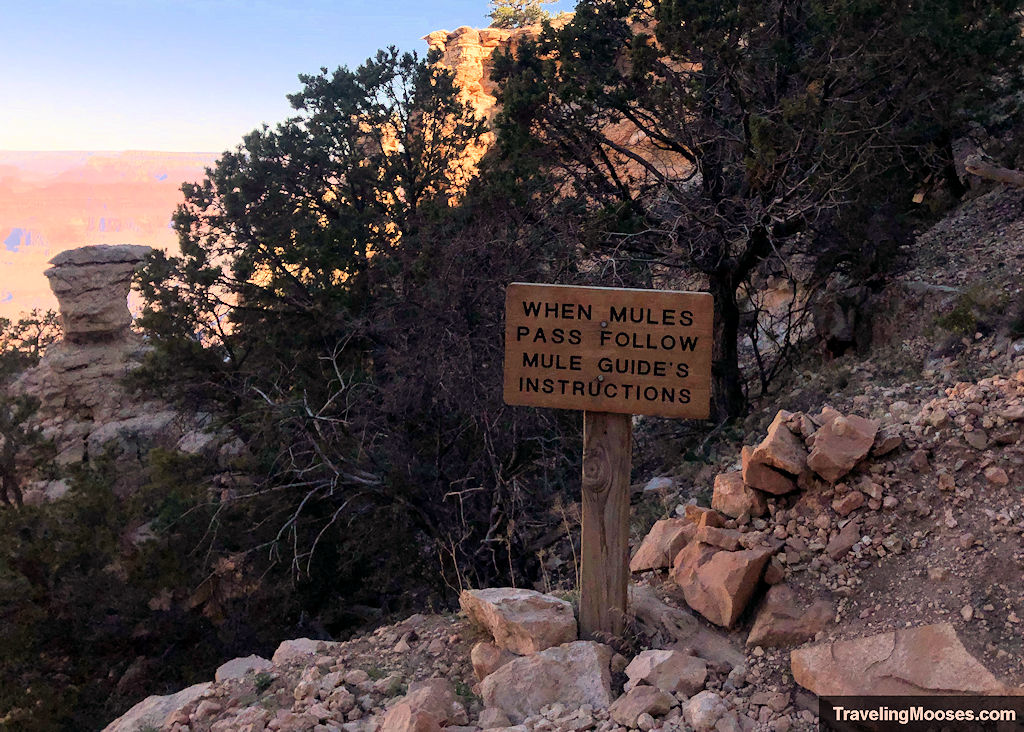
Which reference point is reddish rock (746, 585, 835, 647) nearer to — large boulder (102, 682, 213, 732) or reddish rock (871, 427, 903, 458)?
reddish rock (871, 427, 903, 458)

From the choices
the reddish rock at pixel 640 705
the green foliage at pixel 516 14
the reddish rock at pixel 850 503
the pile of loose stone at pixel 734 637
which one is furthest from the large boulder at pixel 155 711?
the green foliage at pixel 516 14

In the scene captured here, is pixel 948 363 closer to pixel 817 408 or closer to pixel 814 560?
pixel 817 408

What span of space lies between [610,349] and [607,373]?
12cm

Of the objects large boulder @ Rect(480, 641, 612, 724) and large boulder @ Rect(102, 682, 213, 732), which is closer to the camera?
large boulder @ Rect(480, 641, 612, 724)

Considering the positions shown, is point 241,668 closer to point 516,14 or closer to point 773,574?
point 773,574

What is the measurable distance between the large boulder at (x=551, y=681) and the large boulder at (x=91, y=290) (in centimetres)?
2121

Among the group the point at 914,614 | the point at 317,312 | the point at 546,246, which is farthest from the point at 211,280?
the point at 914,614

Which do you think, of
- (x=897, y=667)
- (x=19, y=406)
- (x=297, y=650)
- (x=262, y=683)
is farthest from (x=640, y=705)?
(x=19, y=406)

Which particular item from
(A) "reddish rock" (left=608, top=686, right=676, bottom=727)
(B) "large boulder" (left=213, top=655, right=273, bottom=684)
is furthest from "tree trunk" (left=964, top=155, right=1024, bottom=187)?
(B) "large boulder" (left=213, top=655, right=273, bottom=684)

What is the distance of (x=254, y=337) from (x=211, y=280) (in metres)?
1.12

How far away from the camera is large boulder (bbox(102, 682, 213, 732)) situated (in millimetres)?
4211

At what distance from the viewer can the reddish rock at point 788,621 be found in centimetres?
364

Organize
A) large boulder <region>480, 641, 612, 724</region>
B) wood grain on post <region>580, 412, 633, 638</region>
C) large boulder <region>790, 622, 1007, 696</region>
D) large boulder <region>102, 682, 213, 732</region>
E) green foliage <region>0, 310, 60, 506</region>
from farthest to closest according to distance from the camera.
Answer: green foliage <region>0, 310, 60, 506</region> → large boulder <region>102, 682, 213, 732</region> → wood grain on post <region>580, 412, 633, 638</region> → large boulder <region>480, 641, 612, 724</region> → large boulder <region>790, 622, 1007, 696</region>

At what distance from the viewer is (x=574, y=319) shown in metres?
3.71
